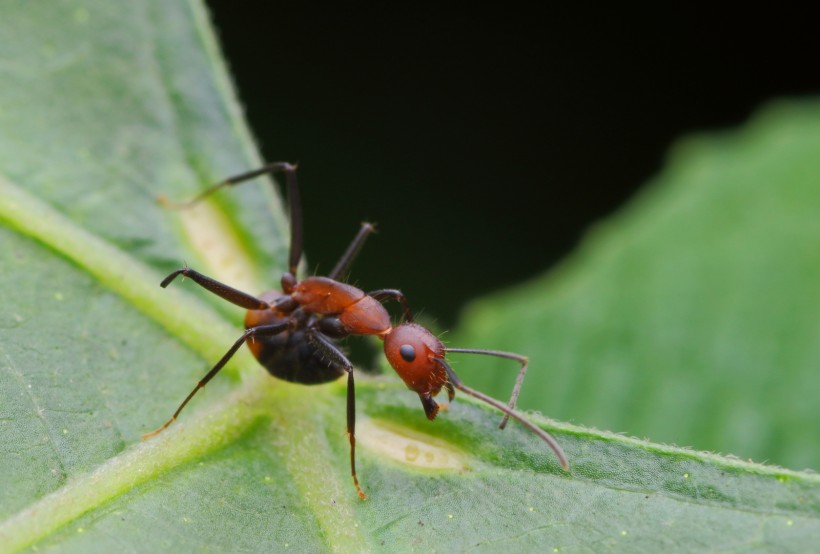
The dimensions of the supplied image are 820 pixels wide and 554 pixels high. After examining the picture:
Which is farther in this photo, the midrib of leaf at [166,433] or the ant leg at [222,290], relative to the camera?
the ant leg at [222,290]

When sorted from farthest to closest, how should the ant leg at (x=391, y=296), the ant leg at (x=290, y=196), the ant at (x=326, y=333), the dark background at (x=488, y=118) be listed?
the dark background at (x=488, y=118)
the ant leg at (x=391, y=296)
the ant leg at (x=290, y=196)
the ant at (x=326, y=333)

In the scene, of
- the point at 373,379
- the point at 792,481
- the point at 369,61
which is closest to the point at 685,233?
the point at 373,379

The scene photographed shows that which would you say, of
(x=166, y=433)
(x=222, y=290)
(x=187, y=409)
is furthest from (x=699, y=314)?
(x=166, y=433)

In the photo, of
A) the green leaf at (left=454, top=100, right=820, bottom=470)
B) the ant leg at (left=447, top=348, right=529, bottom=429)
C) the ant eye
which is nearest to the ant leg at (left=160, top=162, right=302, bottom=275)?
the ant eye

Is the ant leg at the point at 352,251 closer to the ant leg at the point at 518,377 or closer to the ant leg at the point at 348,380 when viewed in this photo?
the ant leg at the point at 348,380

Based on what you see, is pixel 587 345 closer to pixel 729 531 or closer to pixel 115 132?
pixel 729 531

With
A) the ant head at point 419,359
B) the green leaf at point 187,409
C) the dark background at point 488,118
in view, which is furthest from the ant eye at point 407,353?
the dark background at point 488,118

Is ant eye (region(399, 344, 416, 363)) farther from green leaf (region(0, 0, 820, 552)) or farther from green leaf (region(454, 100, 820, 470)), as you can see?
green leaf (region(454, 100, 820, 470))
